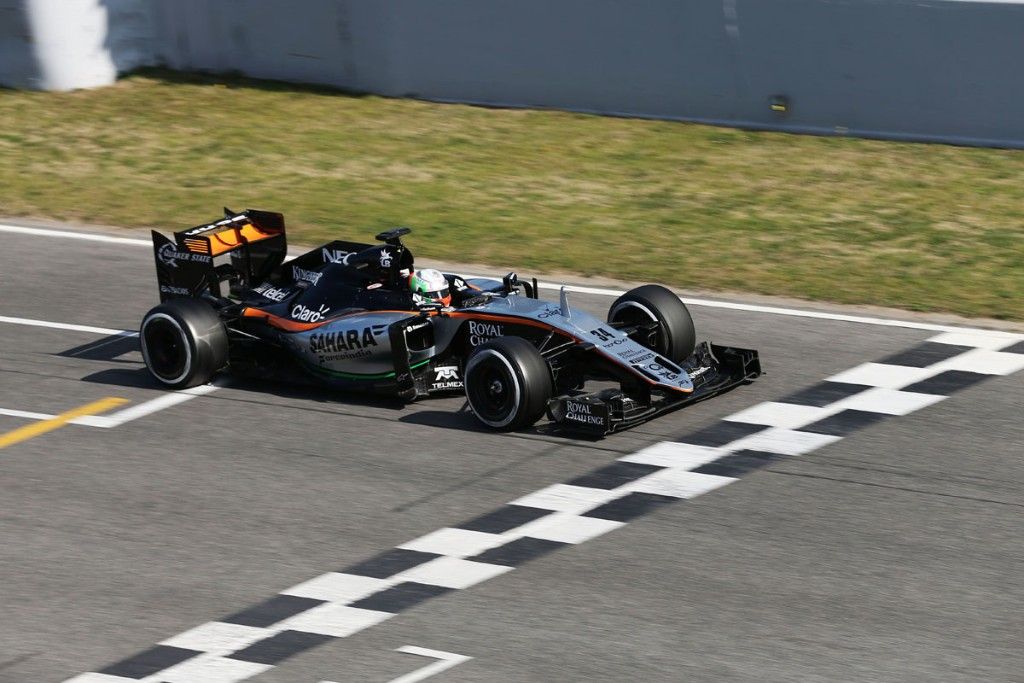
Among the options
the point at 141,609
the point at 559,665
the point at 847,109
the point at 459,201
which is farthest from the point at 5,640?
the point at 847,109

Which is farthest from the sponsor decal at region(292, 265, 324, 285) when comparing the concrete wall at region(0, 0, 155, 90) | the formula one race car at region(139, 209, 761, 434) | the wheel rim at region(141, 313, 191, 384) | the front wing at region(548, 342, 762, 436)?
the concrete wall at region(0, 0, 155, 90)

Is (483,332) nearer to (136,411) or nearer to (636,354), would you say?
(636,354)

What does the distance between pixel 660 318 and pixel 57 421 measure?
4.78 m

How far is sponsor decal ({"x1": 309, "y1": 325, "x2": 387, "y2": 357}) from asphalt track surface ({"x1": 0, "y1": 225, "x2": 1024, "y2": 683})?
462 mm

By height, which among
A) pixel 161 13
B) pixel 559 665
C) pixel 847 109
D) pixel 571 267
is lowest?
pixel 559 665

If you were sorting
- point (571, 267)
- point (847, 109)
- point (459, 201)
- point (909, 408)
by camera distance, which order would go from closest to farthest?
point (909, 408) < point (571, 267) < point (459, 201) < point (847, 109)

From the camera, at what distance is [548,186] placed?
1883 centimetres

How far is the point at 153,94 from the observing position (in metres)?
22.8

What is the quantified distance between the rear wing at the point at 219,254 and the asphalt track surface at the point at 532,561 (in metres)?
0.88

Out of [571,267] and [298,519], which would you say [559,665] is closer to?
[298,519]

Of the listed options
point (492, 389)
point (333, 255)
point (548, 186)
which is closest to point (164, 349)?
point (333, 255)

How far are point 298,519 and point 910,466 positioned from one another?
417 centimetres

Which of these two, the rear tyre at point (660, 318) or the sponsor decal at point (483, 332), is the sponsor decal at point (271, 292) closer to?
the sponsor decal at point (483, 332)

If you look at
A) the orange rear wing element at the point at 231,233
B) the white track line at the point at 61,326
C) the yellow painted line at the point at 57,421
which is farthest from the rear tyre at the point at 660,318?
the white track line at the point at 61,326
